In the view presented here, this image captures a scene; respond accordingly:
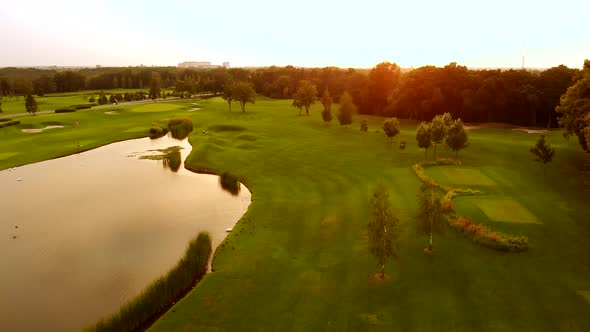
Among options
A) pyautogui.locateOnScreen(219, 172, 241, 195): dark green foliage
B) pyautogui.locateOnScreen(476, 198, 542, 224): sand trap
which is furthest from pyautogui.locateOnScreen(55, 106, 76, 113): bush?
pyautogui.locateOnScreen(476, 198, 542, 224): sand trap

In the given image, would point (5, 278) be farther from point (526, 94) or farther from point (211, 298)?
point (526, 94)

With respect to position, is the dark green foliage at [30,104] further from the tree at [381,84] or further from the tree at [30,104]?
the tree at [381,84]

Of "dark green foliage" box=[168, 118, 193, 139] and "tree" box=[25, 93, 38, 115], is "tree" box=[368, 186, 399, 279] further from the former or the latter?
"tree" box=[25, 93, 38, 115]

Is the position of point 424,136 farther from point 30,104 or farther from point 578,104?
point 30,104

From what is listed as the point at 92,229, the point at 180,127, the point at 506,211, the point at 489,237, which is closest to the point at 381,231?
the point at 489,237

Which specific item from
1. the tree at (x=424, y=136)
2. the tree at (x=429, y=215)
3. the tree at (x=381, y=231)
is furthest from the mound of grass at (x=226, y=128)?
the tree at (x=381, y=231)

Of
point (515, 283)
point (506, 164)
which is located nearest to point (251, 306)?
point (515, 283)

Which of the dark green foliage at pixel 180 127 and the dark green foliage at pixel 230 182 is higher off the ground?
the dark green foliage at pixel 180 127
